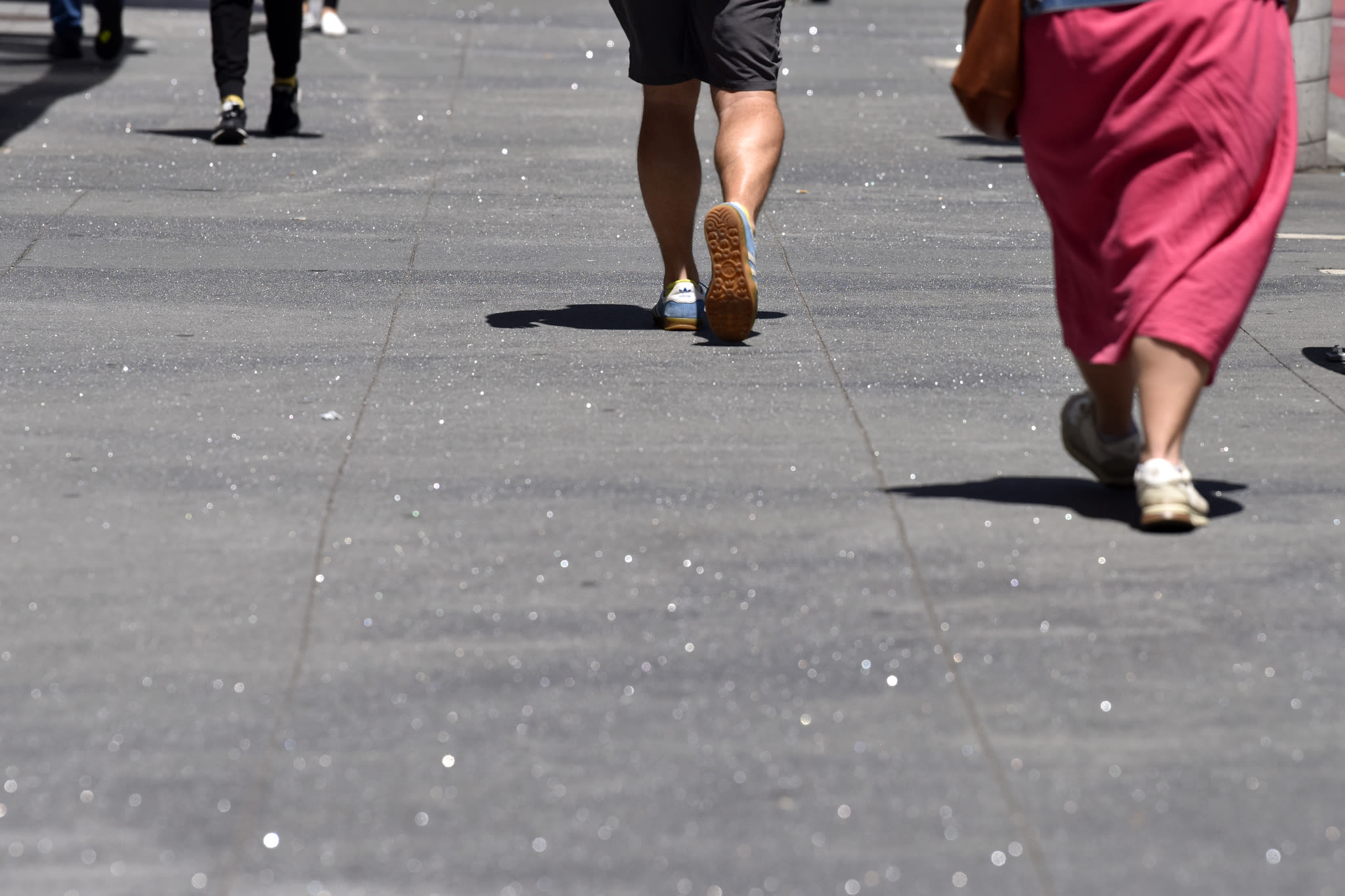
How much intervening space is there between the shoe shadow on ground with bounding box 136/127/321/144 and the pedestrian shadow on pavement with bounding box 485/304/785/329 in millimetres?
4534

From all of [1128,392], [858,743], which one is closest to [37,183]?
[1128,392]

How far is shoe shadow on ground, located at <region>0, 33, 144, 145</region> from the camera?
11.6m

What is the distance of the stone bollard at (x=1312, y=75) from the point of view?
417 inches

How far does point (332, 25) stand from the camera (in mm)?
16188

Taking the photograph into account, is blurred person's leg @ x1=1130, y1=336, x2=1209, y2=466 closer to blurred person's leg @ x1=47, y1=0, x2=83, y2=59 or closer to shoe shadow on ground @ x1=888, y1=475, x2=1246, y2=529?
shoe shadow on ground @ x1=888, y1=475, x2=1246, y2=529

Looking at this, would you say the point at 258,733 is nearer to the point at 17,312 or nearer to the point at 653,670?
the point at 653,670

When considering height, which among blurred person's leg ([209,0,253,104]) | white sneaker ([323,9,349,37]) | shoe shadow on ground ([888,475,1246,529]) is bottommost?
white sneaker ([323,9,349,37])

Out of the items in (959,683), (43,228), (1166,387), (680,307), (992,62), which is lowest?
(43,228)

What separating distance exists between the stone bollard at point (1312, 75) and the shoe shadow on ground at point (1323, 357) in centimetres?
464

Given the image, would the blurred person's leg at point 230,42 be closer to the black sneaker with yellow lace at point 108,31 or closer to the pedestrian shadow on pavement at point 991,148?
the black sneaker with yellow lace at point 108,31

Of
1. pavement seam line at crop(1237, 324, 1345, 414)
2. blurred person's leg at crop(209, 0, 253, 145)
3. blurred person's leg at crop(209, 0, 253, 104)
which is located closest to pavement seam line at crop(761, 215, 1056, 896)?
pavement seam line at crop(1237, 324, 1345, 414)

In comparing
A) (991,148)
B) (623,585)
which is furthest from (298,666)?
(991,148)

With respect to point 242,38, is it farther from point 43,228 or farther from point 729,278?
point 729,278

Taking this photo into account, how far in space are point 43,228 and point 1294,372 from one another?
4675mm
